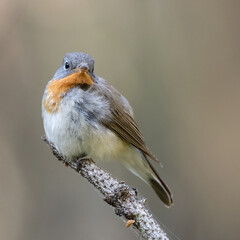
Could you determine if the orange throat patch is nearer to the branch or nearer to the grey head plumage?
the grey head plumage

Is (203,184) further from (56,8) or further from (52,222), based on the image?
(56,8)

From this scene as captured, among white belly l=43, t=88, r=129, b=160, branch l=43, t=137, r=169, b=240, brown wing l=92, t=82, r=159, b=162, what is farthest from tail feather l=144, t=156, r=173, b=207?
branch l=43, t=137, r=169, b=240

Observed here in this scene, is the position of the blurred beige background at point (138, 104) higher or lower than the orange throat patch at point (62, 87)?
higher

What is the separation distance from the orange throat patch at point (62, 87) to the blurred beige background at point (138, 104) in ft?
5.70

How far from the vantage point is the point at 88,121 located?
13.4 ft

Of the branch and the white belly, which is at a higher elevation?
the white belly

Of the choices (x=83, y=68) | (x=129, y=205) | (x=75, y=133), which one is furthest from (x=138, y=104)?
(x=129, y=205)

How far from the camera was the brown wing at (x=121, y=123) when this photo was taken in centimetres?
424

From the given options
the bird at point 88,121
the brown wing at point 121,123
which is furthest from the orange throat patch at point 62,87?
the brown wing at point 121,123

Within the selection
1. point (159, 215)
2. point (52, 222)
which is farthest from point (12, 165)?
point (159, 215)

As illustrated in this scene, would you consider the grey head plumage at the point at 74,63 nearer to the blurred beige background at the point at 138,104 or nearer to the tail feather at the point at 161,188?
the tail feather at the point at 161,188

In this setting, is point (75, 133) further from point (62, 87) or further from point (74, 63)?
point (74, 63)

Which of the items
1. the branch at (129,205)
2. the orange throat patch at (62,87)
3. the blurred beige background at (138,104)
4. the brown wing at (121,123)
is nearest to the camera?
the branch at (129,205)

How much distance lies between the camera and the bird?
4.03 m
